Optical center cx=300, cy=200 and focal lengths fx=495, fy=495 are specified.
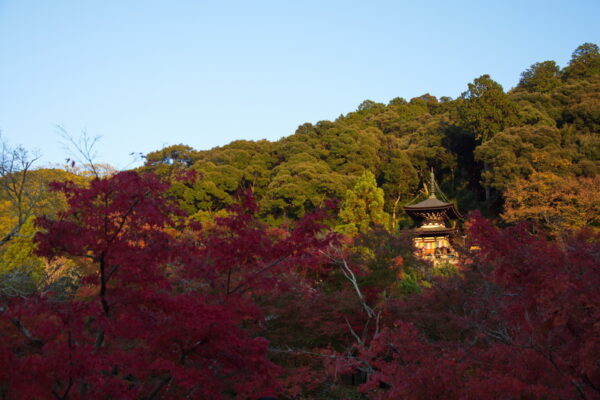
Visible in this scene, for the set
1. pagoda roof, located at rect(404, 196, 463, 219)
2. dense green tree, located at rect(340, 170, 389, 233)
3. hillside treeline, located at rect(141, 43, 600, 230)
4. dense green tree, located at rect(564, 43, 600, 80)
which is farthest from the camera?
dense green tree, located at rect(564, 43, 600, 80)

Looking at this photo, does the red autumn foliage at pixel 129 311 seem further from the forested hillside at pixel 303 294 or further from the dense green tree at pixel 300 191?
the dense green tree at pixel 300 191

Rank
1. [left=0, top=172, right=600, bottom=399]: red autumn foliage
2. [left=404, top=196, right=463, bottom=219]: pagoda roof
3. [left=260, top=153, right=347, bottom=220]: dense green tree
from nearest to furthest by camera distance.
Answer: [left=0, top=172, right=600, bottom=399]: red autumn foliage → [left=404, top=196, right=463, bottom=219]: pagoda roof → [left=260, top=153, right=347, bottom=220]: dense green tree

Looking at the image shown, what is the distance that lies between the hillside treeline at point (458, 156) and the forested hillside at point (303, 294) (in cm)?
18

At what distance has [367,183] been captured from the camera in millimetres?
22438

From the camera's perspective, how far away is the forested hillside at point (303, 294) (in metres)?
4.02

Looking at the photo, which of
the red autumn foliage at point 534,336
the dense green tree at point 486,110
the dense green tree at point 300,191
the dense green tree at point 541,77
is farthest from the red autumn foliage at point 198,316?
the dense green tree at point 541,77

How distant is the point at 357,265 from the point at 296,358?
2.41 meters

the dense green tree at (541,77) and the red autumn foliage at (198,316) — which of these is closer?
the red autumn foliage at (198,316)

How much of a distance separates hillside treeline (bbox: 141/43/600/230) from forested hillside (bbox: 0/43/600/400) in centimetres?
18

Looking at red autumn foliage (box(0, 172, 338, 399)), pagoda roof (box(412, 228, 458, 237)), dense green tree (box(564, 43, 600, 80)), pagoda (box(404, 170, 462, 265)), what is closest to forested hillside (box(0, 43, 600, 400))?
A: red autumn foliage (box(0, 172, 338, 399))

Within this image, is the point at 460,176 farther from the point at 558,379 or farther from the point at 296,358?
the point at 558,379

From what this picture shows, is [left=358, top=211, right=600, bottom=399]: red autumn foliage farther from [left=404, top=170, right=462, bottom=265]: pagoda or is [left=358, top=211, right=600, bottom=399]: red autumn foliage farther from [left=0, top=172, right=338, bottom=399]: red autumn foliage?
[left=404, top=170, right=462, bottom=265]: pagoda

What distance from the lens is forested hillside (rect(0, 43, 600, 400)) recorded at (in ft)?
13.2

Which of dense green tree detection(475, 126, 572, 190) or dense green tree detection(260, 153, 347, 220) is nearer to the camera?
dense green tree detection(475, 126, 572, 190)
